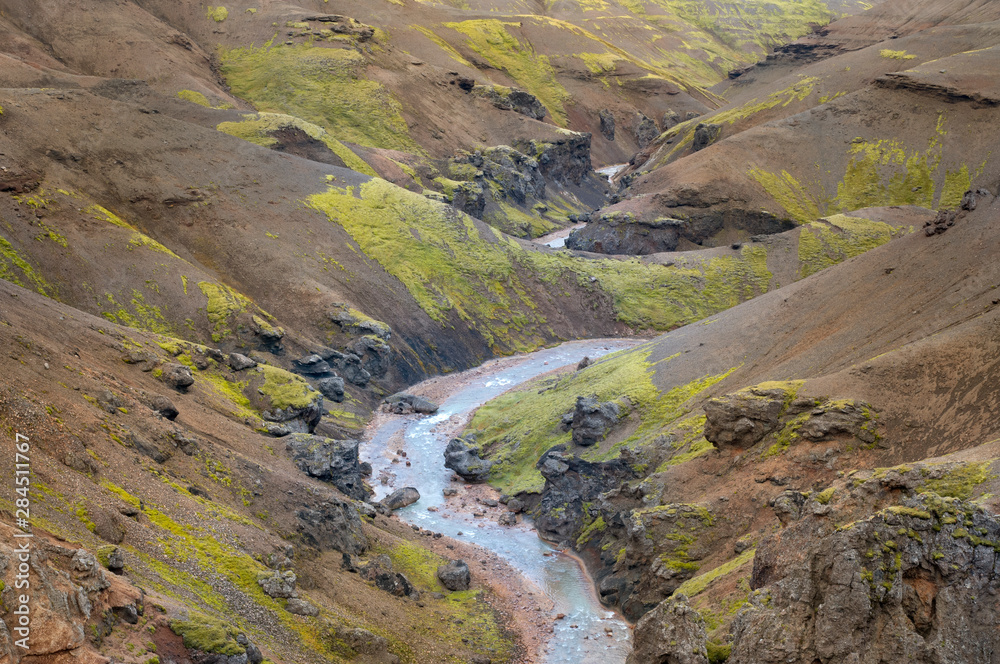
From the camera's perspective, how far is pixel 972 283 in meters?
42.1

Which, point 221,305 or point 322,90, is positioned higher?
point 221,305

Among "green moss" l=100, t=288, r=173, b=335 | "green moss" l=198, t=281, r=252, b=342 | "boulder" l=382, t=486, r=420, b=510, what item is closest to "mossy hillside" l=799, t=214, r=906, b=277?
"boulder" l=382, t=486, r=420, b=510

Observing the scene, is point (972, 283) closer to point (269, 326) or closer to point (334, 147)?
point (269, 326)

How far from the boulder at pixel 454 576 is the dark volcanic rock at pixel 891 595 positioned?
18.8m

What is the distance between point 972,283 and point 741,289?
4821 centimetres

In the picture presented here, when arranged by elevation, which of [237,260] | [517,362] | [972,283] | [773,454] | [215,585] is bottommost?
[517,362]

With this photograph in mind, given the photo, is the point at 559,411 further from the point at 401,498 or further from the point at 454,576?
the point at 454,576

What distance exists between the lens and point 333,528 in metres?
37.0

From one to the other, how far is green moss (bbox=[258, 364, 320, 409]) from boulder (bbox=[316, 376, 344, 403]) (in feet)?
27.2

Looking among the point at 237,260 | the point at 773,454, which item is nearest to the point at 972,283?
the point at 773,454

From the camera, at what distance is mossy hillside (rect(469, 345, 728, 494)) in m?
50.2

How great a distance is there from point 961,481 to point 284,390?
39.1 meters

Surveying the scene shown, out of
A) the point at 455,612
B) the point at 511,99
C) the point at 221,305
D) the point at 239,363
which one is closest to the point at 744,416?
the point at 455,612

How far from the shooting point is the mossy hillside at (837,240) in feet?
303
